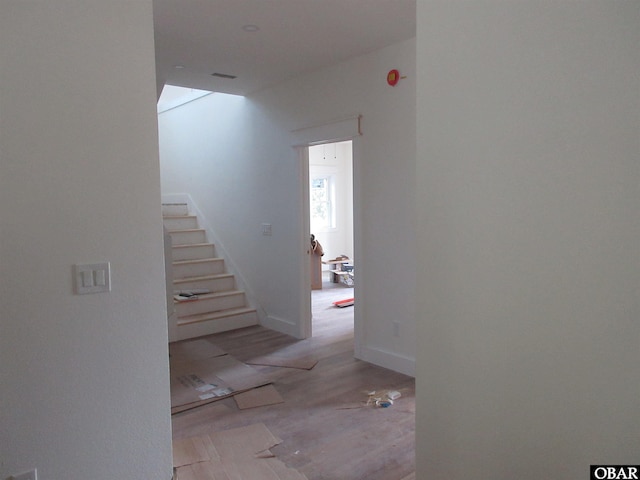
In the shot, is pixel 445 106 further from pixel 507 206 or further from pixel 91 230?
pixel 91 230

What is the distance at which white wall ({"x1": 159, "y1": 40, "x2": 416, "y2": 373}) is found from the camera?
3.64 m

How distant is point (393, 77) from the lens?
356 centimetres

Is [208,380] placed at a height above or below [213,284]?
below

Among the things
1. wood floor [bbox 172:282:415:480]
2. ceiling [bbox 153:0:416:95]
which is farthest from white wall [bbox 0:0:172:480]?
ceiling [bbox 153:0:416:95]

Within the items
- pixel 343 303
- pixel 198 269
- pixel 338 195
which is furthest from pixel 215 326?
pixel 338 195

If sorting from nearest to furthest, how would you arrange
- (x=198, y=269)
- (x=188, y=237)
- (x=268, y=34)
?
(x=268, y=34), (x=198, y=269), (x=188, y=237)

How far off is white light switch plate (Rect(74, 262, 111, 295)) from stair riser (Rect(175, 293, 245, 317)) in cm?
329

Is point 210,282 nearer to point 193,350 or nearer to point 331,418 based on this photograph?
point 193,350

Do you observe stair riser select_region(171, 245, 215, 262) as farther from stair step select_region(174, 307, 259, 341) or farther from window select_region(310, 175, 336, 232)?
window select_region(310, 175, 336, 232)

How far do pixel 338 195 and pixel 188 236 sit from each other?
145 inches

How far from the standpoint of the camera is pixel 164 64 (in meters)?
3.92

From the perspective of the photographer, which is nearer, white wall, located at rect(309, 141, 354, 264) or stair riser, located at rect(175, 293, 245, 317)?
stair riser, located at rect(175, 293, 245, 317)

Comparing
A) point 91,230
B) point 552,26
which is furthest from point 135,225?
point 552,26

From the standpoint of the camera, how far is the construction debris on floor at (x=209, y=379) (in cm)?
323
